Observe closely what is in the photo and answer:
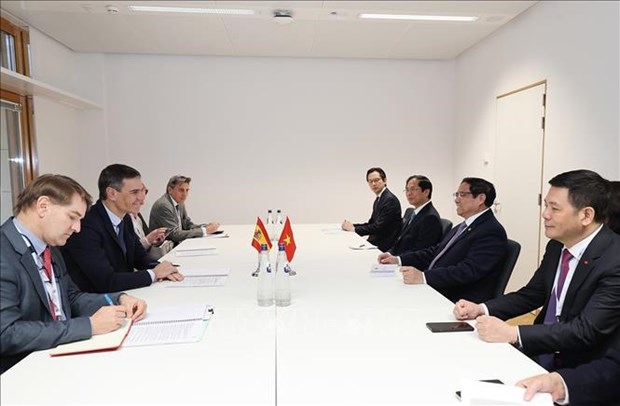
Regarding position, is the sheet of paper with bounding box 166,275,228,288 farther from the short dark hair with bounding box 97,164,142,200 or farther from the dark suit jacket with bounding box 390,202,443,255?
the dark suit jacket with bounding box 390,202,443,255

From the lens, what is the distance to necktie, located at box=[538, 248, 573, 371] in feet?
5.75

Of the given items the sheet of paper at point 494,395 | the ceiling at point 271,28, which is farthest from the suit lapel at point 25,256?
the ceiling at point 271,28

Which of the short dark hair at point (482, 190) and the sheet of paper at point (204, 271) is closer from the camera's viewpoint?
the sheet of paper at point (204, 271)

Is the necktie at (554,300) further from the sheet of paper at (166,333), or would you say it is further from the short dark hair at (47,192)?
the short dark hair at (47,192)

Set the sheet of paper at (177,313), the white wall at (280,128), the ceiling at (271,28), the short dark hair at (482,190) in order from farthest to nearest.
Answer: the white wall at (280,128) → the ceiling at (271,28) → the short dark hair at (482,190) → the sheet of paper at (177,313)

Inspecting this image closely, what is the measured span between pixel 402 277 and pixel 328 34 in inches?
132

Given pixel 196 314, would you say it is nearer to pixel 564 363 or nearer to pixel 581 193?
pixel 564 363

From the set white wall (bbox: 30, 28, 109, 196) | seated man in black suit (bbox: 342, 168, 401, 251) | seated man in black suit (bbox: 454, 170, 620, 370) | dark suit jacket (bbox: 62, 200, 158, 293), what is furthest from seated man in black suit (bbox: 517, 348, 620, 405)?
white wall (bbox: 30, 28, 109, 196)

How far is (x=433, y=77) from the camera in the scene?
6035 mm

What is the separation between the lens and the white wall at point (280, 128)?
5.79 meters

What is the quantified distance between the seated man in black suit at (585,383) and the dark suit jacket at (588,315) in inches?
3.7

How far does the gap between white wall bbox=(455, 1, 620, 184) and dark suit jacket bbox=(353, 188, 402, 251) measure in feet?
4.37

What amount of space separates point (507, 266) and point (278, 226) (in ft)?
9.11

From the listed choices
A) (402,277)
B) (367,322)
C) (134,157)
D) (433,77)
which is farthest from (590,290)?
(134,157)
